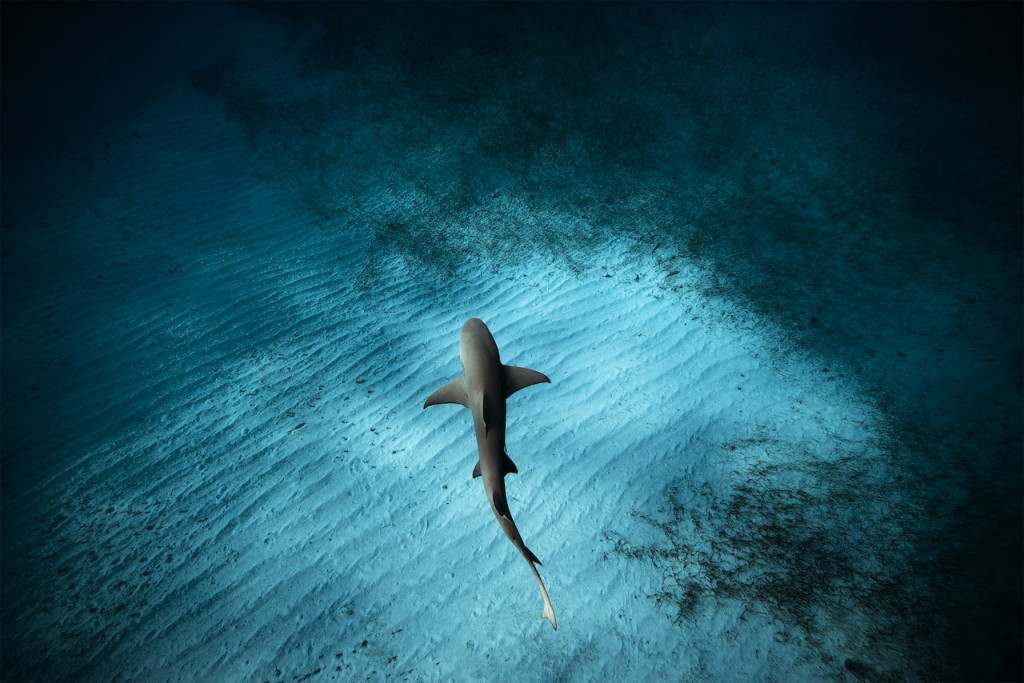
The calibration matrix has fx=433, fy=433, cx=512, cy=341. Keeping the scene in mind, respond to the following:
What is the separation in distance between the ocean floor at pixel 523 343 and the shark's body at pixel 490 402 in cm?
107

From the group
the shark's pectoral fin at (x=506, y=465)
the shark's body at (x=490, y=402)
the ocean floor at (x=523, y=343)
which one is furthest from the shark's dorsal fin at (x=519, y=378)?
the ocean floor at (x=523, y=343)

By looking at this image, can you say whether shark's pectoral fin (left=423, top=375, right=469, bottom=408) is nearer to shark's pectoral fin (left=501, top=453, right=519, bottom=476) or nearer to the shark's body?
the shark's body

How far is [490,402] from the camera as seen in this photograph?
2.44 metres

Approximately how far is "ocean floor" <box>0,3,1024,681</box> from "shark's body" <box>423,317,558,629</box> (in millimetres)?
1073

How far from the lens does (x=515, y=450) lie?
12.4 feet

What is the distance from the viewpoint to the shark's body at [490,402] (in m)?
2.30

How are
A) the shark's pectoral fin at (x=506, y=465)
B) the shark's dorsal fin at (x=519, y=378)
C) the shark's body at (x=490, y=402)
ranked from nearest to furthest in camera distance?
1. the shark's body at (x=490, y=402)
2. the shark's pectoral fin at (x=506, y=465)
3. the shark's dorsal fin at (x=519, y=378)

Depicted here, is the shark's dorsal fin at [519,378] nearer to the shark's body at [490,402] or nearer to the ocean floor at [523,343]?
the shark's body at [490,402]

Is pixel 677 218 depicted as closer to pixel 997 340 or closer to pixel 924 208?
pixel 924 208

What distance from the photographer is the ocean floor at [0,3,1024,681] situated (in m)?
2.79

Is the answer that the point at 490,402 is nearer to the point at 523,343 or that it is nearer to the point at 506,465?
the point at 506,465

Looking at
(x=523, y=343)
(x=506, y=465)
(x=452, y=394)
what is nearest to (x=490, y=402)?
(x=506, y=465)

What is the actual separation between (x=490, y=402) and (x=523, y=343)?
7.06ft

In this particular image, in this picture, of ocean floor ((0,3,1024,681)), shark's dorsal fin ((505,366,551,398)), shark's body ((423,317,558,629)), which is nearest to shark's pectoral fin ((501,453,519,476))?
shark's body ((423,317,558,629))
